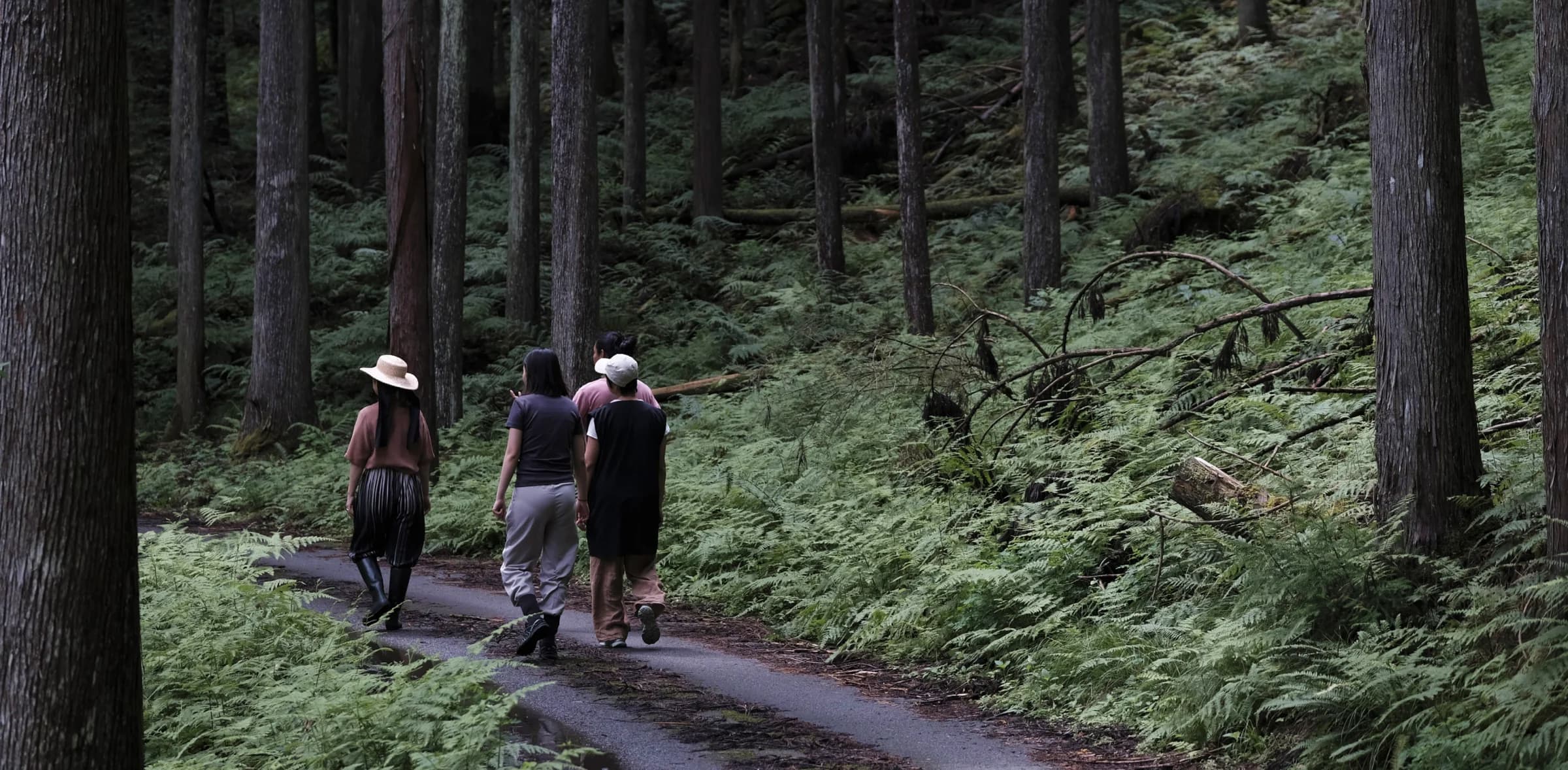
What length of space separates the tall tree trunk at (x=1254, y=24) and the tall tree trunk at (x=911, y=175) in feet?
37.1

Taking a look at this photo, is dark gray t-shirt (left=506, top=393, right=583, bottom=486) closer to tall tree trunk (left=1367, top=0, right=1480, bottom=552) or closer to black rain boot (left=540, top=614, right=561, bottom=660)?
black rain boot (left=540, top=614, right=561, bottom=660)

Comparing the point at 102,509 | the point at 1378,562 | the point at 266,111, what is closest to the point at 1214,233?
the point at 1378,562

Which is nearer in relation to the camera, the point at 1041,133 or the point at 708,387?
the point at 1041,133

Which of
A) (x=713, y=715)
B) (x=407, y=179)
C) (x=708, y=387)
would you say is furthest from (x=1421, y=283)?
(x=708, y=387)

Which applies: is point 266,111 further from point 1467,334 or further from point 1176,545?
point 1467,334

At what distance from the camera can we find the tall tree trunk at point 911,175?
18.4 meters

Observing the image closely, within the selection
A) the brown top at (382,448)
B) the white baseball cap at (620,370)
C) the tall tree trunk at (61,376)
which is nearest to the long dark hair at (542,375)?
the white baseball cap at (620,370)

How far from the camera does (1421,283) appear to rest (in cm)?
733

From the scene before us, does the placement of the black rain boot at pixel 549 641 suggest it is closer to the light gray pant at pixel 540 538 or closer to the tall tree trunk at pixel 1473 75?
the light gray pant at pixel 540 538

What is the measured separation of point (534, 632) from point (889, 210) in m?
18.4

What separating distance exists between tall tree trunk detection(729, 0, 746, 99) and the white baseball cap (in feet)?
89.3

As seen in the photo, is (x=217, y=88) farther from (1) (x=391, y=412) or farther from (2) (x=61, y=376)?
(2) (x=61, y=376)

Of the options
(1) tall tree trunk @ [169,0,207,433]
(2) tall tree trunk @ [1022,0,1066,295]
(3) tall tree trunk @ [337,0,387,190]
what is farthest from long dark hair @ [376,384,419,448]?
Result: (3) tall tree trunk @ [337,0,387,190]

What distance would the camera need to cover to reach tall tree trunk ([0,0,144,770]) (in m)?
4.92
